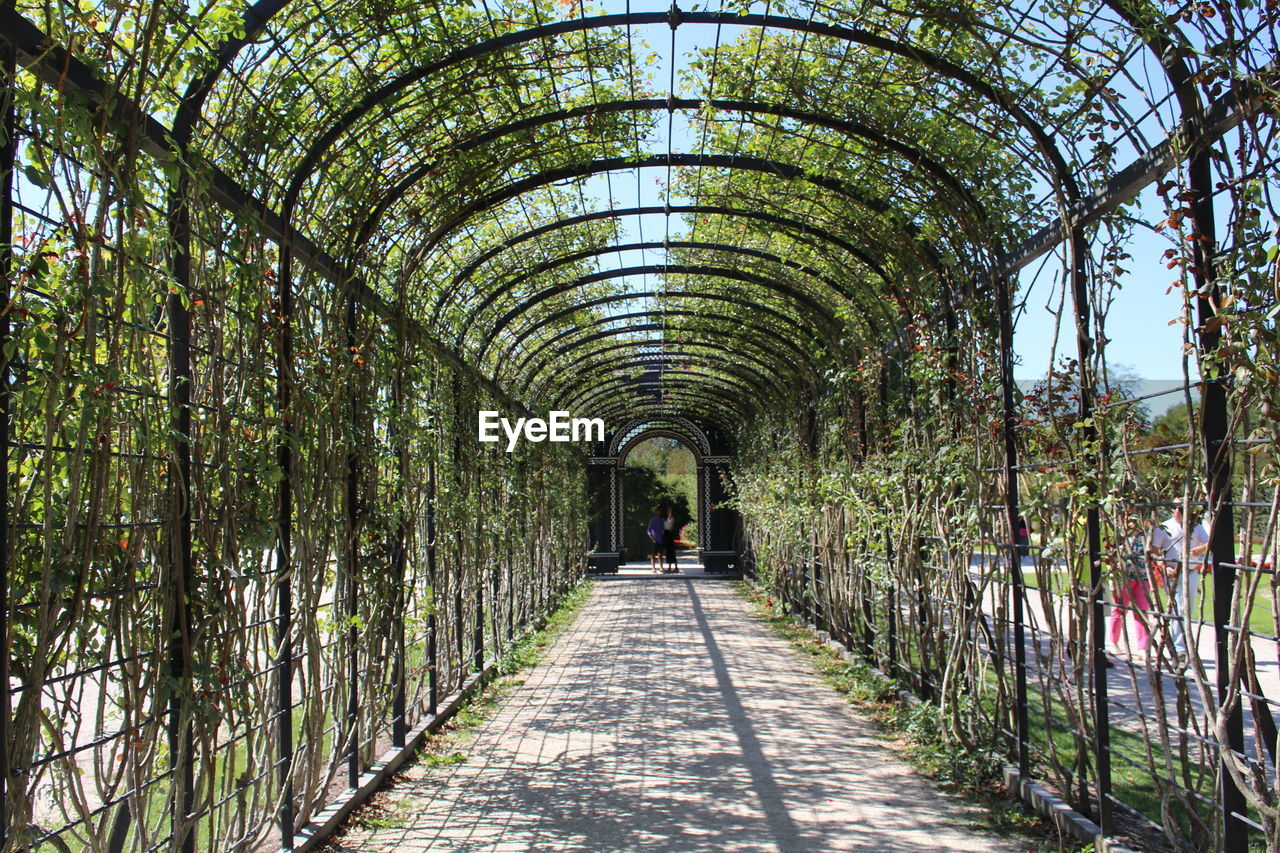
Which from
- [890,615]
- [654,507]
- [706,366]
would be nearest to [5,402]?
[890,615]

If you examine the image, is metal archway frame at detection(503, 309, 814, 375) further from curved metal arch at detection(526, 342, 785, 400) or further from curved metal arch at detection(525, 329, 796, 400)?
curved metal arch at detection(526, 342, 785, 400)

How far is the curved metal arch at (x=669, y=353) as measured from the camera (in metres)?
10.6

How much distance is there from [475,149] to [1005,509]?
277cm

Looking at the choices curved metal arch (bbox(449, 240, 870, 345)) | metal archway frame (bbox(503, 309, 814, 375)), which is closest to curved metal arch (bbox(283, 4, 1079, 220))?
curved metal arch (bbox(449, 240, 870, 345))

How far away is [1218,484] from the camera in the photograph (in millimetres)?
2686

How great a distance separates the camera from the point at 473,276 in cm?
661

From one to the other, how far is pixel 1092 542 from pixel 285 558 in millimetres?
2693

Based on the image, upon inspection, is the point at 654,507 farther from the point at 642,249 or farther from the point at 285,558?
the point at 285,558

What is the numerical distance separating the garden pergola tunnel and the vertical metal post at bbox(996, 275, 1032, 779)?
0.06 feet

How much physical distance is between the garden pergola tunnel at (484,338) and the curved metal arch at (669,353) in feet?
10.7

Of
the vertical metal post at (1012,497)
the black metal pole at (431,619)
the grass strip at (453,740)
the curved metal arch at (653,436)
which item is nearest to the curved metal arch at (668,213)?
the black metal pole at (431,619)

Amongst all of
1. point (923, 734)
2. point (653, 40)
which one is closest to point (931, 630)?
point (923, 734)

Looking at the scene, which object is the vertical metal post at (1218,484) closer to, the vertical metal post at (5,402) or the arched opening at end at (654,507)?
the vertical metal post at (5,402)

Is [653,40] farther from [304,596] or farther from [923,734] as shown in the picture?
[923,734]
